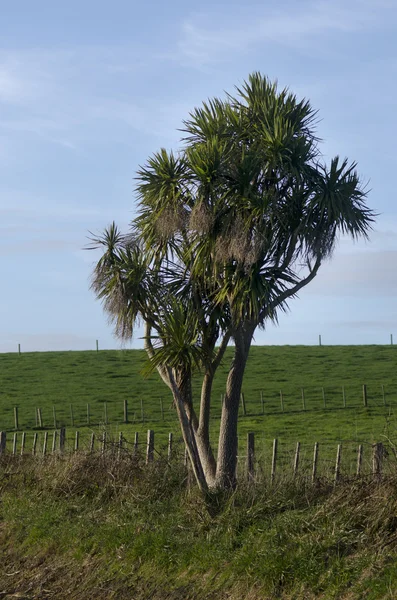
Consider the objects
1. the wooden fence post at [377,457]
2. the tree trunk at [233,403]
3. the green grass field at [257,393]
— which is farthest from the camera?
the green grass field at [257,393]

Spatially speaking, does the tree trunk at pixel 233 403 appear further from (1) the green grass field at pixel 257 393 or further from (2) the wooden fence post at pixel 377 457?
(1) the green grass field at pixel 257 393

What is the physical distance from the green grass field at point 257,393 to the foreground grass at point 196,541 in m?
13.4

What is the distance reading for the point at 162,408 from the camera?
164 feet

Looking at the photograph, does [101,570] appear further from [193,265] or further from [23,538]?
[193,265]

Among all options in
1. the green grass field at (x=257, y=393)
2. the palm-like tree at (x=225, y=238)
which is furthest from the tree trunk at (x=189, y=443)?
the green grass field at (x=257, y=393)

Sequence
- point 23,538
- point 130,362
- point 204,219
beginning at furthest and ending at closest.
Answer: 1. point 130,362
2. point 204,219
3. point 23,538

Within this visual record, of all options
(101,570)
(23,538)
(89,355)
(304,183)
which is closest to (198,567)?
(101,570)

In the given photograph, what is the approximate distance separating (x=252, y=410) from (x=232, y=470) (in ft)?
112

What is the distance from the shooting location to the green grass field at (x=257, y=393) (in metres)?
39.0

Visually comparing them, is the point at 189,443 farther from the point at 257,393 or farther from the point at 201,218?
the point at 257,393

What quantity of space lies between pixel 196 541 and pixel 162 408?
38282mm

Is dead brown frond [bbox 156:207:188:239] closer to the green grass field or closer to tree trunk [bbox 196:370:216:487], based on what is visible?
tree trunk [bbox 196:370:216:487]

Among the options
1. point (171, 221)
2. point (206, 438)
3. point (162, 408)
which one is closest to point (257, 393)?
point (162, 408)

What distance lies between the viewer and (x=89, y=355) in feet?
269
